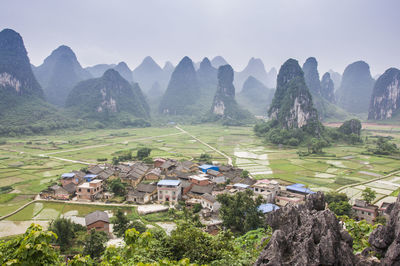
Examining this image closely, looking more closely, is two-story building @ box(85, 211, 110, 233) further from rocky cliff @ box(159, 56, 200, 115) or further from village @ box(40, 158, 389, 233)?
rocky cliff @ box(159, 56, 200, 115)

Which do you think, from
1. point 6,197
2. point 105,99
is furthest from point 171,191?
point 105,99

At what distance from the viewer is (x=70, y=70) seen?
13750cm

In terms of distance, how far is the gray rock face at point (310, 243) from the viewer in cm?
464

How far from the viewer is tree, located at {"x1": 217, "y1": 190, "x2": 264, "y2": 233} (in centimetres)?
1573

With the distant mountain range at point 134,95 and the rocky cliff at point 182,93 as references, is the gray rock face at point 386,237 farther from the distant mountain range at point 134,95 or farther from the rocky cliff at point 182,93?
the rocky cliff at point 182,93

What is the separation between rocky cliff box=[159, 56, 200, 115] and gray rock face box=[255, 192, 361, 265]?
404ft

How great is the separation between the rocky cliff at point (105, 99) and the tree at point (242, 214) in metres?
86.5

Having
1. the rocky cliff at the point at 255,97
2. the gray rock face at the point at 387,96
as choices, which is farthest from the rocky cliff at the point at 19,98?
the gray rock face at the point at 387,96

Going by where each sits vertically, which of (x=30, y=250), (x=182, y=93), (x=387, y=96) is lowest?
(x=30, y=250)

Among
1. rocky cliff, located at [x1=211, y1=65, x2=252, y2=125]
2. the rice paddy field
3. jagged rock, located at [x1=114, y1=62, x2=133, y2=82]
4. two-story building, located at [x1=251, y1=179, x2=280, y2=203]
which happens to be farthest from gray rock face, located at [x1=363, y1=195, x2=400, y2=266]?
jagged rock, located at [x1=114, y1=62, x2=133, y2=82]

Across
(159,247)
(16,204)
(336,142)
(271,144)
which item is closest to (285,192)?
(159,247)

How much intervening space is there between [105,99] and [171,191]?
8999 centimetres

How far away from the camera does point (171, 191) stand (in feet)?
76.1

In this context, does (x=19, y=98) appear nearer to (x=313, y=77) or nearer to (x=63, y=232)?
(x=63, y=232)
